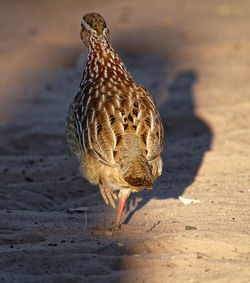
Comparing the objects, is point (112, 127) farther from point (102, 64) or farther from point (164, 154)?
point (164, 154)

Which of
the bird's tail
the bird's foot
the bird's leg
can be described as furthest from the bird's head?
the bird's foot

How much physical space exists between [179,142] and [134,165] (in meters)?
3.69

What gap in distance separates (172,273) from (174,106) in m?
5.93

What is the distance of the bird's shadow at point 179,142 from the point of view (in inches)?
257

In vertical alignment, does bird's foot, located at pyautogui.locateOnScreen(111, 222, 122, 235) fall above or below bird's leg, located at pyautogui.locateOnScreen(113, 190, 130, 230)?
below

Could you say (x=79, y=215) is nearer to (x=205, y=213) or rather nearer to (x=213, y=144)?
(x=205, y=213)

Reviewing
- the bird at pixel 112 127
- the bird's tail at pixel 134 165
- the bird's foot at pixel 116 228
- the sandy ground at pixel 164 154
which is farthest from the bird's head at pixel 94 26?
the bird's foot at pixel 116 228

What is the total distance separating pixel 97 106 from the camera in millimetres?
5543

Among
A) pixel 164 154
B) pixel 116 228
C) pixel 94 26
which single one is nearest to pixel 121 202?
pixel 116 228

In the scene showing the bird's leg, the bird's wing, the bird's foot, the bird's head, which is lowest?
the bird's foot

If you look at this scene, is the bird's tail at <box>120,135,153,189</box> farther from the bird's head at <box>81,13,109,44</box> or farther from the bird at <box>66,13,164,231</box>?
the bird's head at <box>81,13,109,44</box>

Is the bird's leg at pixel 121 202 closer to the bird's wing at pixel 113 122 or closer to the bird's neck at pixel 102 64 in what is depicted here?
the bird's wing at pixel 113 122

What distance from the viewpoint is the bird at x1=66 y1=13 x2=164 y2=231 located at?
16.5 ft

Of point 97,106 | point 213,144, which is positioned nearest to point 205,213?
point 97,106
